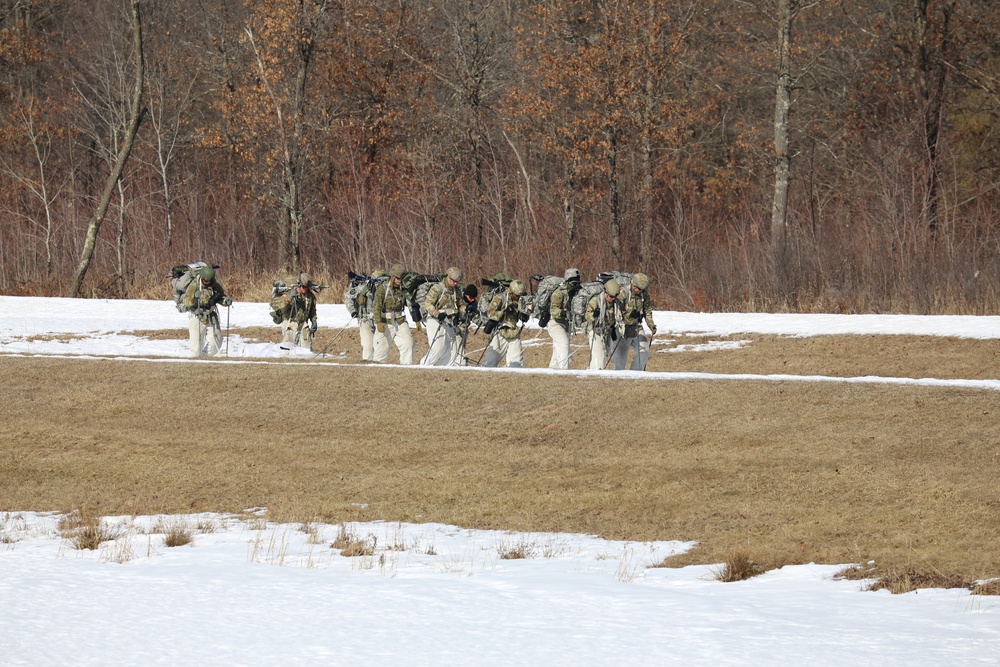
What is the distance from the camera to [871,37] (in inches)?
1581

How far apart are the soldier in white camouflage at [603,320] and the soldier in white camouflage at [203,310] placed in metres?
7.45

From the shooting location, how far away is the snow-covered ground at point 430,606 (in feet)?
23.5

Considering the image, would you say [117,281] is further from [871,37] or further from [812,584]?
[812,584]

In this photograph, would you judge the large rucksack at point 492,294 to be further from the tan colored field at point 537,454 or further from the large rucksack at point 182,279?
the large rucksack at point 182,279

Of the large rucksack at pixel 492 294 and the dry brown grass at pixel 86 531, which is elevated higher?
the large rucksack at pixel 492 294

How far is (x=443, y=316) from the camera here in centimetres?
2473

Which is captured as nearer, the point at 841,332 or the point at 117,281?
the point at 841,332

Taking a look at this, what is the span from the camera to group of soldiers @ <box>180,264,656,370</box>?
23.2m

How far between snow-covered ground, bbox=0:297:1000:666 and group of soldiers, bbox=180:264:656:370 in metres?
10.9

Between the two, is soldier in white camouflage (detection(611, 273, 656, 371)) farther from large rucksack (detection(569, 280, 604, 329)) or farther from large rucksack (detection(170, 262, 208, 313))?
large rucksack (detection(170, 262, 208, 313))

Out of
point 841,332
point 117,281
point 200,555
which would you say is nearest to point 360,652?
point 200,555

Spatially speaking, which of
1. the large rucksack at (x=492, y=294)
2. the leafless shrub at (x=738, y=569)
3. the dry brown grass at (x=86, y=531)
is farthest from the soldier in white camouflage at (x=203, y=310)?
the leafless shrub at (x=738, y=569)

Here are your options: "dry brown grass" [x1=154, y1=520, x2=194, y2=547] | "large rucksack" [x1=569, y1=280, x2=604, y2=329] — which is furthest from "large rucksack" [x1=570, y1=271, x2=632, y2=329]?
"dry brown grass" [x1=154, y1=520, x2=194, y2=547]

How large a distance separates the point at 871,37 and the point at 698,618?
34.9 m
